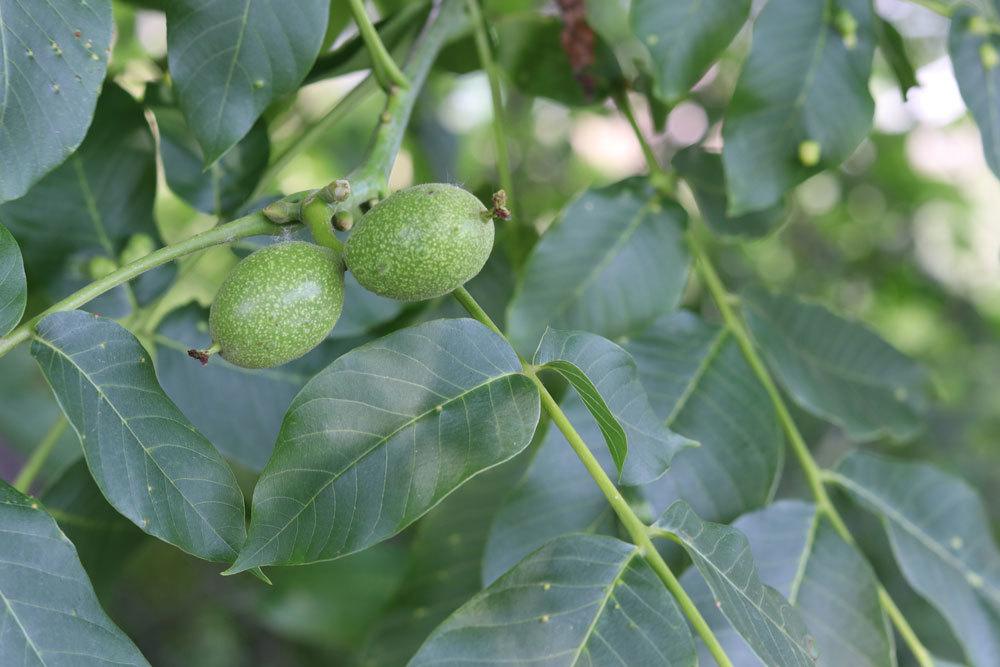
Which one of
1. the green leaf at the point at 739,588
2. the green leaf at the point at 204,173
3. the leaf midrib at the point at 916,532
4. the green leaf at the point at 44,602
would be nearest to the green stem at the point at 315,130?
the green leaf at the point at 204,173

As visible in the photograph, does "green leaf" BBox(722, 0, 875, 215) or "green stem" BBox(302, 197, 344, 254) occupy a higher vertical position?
"green stem" BBox(302, 197, 344, 254)

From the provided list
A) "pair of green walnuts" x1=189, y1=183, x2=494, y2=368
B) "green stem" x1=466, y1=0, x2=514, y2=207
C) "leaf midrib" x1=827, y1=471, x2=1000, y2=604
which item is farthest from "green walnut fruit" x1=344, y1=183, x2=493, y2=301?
"leaf midrib" x1=827, y1=471, x2=1000, y2=604

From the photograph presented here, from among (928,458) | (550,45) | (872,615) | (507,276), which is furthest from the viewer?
(928,458)

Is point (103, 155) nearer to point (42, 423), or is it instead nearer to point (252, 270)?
point (252, 270)

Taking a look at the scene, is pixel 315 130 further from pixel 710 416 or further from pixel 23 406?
pixel 23 406

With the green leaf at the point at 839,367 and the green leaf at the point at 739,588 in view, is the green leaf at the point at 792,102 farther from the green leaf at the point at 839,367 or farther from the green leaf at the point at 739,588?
the green leaf at the point at 739,588

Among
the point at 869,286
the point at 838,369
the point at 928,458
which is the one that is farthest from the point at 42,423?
the point at 869,286

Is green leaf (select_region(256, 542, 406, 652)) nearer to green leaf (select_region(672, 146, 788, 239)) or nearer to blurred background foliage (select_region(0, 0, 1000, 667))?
blurred background foliage (select_region(0, 0, 1000, 667))

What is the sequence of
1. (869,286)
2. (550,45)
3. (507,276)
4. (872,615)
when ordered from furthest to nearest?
(869,286)
(550,45)
(507,276)
(872,615)
